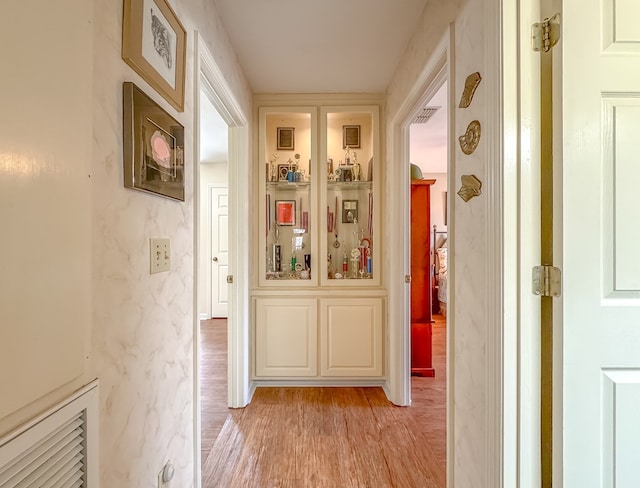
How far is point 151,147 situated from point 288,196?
1.90m

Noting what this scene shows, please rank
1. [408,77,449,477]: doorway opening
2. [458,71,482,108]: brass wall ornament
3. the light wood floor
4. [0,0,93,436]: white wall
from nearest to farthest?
[0,0,93,436]: white wall, [458,71,482,108]: brass wall ornament, the light wood floor, [408,77,449,477]: doorway opening

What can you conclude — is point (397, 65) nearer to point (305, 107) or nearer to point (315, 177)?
point (305, 107)

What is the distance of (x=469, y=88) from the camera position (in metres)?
1.25

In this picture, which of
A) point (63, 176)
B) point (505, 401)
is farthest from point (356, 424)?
point (63, 176)

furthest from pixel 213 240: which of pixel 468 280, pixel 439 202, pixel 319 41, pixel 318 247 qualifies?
pixel 468 280

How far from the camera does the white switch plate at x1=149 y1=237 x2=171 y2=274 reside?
109 cm

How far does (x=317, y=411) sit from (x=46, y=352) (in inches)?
81.5

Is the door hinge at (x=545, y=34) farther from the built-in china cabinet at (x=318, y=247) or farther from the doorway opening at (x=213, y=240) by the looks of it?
the doorway opening at (x=213, y=240)

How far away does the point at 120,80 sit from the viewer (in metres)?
0.92

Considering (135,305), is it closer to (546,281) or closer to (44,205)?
(44,205)

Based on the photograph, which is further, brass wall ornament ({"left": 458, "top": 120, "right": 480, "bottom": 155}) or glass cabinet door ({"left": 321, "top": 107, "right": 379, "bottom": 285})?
glass cabinet door ({"left": 321, "top": 107, "right": 379, "bottom": 285})

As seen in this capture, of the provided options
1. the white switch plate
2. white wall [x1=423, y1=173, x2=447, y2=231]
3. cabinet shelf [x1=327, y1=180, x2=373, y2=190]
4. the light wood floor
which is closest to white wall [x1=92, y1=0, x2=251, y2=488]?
the white switch plate
